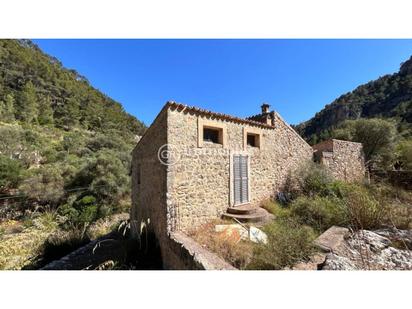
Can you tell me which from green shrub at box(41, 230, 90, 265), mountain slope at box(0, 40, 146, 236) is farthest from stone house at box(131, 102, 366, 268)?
mountain slope at box(0, 40, 146, 236)

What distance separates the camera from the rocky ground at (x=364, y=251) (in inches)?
106

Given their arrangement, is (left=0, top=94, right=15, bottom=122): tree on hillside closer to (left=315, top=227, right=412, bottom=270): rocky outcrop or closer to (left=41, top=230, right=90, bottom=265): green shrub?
(left=41, top=230, right=90, bottom=265): green shrub

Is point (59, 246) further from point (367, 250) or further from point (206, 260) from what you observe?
point (367, 250)

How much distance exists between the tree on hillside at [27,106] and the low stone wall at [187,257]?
35.4 meters

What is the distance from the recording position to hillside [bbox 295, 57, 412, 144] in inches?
974

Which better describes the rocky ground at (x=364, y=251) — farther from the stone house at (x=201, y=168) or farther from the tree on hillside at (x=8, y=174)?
the tree on hillside at (x=8, y=174)

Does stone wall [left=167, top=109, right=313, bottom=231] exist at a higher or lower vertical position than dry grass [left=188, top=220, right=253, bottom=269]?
higher

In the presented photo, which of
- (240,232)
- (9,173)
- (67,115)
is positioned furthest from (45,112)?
(240,232)

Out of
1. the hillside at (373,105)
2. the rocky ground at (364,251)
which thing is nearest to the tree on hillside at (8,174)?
the rocky ground at (364,251)

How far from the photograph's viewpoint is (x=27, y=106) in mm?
29328

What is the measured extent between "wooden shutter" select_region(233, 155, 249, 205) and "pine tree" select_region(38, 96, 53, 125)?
3671cm

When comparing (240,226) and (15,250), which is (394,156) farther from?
(15,250)
